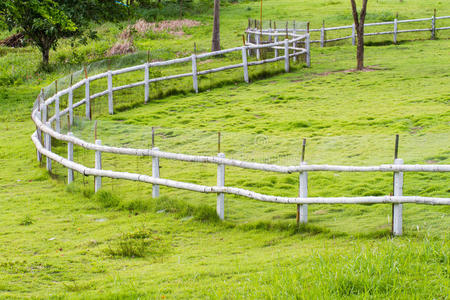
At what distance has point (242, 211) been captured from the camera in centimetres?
978

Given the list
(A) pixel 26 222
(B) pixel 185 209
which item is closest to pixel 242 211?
(B) pixel 185 209

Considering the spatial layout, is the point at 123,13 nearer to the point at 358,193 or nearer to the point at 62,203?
the point at 62,203

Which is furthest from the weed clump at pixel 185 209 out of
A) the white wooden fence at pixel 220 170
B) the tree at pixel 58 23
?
the tree at pixel 58 23

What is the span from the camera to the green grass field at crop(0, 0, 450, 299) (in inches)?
257

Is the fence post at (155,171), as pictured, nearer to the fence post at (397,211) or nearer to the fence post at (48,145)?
the fence post at (48,145)

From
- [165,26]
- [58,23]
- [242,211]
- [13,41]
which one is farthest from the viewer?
[13,41]

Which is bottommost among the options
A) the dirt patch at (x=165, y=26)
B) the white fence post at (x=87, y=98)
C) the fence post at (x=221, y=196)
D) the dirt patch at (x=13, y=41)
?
the fence post at (x=221, y=196)

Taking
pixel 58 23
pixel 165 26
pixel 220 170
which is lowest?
pixel 220 170

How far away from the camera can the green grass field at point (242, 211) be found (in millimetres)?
6535

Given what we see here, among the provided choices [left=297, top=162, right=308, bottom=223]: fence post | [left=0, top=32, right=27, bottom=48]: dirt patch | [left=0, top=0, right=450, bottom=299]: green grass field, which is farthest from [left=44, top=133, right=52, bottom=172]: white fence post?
[left=0, top=32, right=27, bottom=48]: dirt patch

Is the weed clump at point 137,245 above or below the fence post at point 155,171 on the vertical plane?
below

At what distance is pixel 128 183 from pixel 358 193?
441cm

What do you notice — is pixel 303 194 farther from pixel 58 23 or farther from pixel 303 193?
pixel 58 23

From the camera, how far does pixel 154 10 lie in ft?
145
